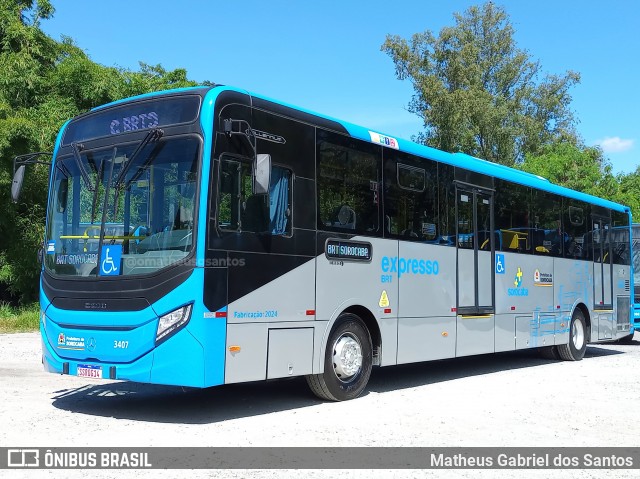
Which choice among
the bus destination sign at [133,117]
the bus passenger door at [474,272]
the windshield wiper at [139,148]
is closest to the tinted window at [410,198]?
the bus passenger door at [474,272]

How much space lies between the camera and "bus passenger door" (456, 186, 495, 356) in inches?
451

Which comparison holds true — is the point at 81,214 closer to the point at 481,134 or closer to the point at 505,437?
the point at 505,437

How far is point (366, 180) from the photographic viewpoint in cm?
962

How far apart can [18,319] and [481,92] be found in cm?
3223

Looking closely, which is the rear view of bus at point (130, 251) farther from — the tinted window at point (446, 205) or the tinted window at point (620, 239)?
the tinted window at point (620, 239)

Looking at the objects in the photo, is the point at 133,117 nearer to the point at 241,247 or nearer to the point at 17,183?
the point at 17,183

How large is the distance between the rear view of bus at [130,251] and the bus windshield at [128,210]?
11 mm

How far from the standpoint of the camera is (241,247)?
7.70m

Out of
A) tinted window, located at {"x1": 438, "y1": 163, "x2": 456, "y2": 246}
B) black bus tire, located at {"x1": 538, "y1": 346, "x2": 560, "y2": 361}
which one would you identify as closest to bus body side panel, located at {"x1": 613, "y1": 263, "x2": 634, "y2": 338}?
black bus tire, located at {"x1": 538, "y1": 346, "x2": 560, "y2": 361}

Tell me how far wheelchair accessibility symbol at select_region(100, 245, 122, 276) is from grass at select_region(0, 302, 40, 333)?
43.0ft

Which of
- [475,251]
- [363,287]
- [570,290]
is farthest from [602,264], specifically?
[363,287]

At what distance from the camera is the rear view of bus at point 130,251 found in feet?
23.8
